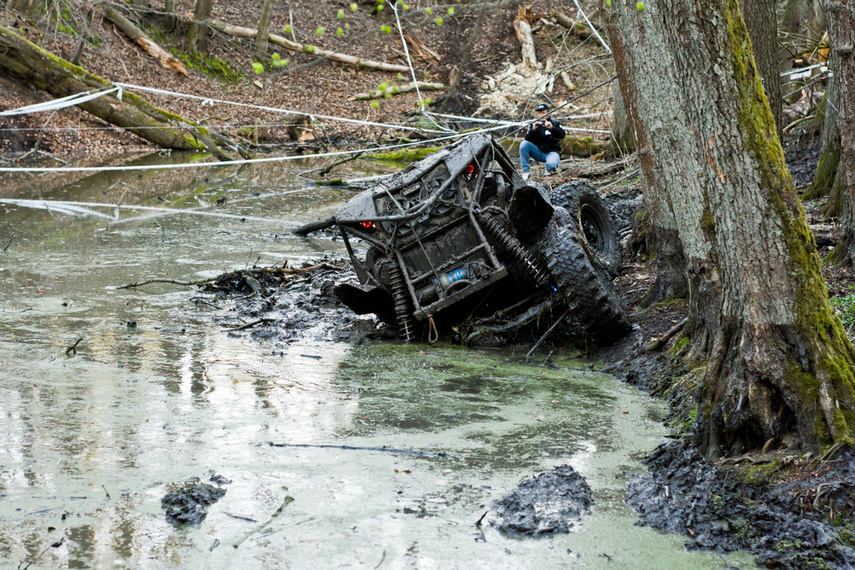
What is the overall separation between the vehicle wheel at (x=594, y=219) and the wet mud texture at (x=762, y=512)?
4.14 meters

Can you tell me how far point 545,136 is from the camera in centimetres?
1216

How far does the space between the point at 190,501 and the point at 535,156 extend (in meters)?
9.72

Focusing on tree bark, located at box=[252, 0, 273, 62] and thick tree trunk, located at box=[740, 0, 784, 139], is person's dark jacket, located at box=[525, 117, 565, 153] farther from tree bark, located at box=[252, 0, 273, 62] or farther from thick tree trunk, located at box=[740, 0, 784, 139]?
tree bark, located at box=[252, 0, 273, 62]

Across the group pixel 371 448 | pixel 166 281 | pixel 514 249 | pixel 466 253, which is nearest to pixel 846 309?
pixel 514 249

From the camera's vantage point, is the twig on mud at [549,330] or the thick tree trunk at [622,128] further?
the thick tree trunk at [622,128]

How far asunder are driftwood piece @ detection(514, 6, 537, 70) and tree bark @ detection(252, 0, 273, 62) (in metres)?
8.54

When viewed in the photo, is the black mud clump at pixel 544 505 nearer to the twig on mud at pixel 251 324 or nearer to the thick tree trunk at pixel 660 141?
the thick tree trunk at pixel 660 141

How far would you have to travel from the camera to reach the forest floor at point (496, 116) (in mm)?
3404

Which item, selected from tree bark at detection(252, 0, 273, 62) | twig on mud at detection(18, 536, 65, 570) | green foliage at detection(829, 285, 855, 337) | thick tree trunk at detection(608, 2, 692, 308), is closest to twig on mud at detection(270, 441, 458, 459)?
twig on mud at detection(18, 536, 65, 570)

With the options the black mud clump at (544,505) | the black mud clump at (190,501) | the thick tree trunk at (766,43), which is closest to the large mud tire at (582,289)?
the black mud clump at (544,505)

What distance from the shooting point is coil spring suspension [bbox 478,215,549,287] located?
6.67 m

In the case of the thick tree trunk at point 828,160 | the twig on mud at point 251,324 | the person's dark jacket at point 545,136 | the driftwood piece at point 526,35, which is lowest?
the twig on mud at point 251,324

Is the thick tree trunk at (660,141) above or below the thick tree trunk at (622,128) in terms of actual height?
below

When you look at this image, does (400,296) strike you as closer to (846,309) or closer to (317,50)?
(846,309)
